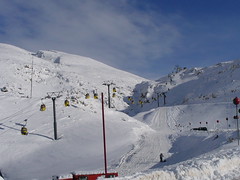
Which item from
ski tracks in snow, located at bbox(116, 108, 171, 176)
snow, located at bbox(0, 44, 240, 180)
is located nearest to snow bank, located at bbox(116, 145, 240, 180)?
snow, located at bbox(0, 44, 240, 180)

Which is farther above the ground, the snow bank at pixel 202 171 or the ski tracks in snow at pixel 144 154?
the snow bank at pixel 202 171

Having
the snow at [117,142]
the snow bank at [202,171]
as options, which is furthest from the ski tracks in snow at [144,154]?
the snow bank at [202,171]

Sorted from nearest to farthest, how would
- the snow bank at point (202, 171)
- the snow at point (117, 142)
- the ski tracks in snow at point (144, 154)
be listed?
the snow bank at point (202, 171)
the snow at point (117, 142)
the ski tracks in snow at point (144, 154)

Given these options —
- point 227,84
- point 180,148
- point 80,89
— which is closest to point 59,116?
point 180,148

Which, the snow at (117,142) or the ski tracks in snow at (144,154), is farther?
the ski tracks in snow at (144,154)

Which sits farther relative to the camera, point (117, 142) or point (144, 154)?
point (117, 142)

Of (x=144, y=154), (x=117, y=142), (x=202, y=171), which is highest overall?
(x=202, y=171)

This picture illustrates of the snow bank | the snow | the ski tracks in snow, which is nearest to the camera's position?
the snow bank

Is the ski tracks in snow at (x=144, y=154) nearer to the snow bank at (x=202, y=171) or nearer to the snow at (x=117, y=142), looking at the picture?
the snow at (x=117, y=142)

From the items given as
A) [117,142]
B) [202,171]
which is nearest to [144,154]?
[117,142]

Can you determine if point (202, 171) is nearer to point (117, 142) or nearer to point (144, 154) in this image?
point (144, 154)

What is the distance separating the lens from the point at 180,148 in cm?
2717

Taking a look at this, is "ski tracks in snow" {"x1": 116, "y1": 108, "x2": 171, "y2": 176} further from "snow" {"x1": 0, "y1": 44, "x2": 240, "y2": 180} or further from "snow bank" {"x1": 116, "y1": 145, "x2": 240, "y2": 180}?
"snow bank" {"x1": 116, "y1": 145, "x2": 240, "y2": 180}

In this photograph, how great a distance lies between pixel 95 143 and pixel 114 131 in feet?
14.9
